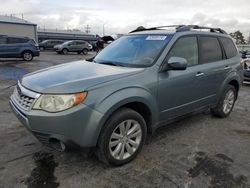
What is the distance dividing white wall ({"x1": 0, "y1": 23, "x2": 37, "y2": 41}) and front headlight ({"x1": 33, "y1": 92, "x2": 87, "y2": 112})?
37.0m

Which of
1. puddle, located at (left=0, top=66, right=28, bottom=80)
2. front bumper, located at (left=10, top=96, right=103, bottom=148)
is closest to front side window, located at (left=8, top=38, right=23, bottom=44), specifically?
puddle, located at (left=0, top=66, right=28, bottom=80)

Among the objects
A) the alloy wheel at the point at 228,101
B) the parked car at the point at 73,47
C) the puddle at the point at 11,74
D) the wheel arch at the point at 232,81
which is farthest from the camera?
the parked car at the point at 73,47

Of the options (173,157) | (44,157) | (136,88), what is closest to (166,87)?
(136,88)

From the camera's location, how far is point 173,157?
3.82 meters

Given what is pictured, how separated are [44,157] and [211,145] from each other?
249 centimetres

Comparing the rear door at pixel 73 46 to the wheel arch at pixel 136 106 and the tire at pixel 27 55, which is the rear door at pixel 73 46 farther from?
the wheel arch at pixel 136 106

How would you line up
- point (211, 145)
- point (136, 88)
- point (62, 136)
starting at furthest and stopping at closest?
point (211, 145), point (136, 88), point (62, 136)

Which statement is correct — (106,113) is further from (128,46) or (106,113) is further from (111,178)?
(128,46)

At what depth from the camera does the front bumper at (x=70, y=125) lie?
A: 2951 millimetres

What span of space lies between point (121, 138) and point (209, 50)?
8.25 ft

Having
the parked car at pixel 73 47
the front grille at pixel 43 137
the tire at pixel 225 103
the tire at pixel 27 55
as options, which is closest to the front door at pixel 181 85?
the tire at pixel 225 103

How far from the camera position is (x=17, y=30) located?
3681cm

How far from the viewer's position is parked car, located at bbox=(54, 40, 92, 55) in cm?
2916

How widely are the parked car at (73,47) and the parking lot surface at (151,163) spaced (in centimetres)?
2518
